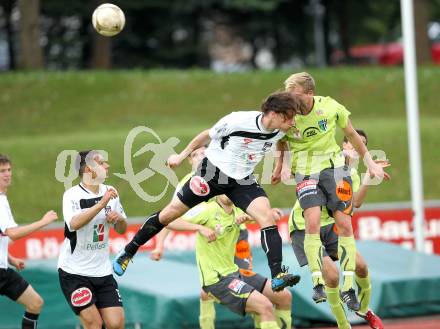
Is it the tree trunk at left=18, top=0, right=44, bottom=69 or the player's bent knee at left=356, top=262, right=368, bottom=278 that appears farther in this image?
the tree trunk at left=18, top=0, right=44, bottom=69

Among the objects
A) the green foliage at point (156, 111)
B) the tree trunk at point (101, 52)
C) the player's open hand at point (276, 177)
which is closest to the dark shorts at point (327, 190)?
the player's open hand at point (276, 177)

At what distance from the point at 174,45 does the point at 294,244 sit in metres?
24.6

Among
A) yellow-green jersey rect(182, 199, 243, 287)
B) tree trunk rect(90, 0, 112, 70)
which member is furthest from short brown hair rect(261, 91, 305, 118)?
tree trunk rect(90, 0, 112, 70)

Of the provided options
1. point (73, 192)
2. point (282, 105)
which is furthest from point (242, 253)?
point (282, 105)

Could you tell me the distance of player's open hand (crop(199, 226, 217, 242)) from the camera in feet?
34.9

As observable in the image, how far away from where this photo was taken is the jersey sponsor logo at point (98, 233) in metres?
10.4

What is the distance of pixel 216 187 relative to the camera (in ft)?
32.7

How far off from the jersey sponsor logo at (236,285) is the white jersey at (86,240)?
1.26 meters

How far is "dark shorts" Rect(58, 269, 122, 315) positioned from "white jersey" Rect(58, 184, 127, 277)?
0.06m

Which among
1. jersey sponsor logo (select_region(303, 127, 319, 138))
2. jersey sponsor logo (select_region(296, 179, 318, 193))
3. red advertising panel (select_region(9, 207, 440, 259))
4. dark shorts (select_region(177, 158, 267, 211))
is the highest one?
jersey sponsor logo (select_region(303, 127, 319, 138))

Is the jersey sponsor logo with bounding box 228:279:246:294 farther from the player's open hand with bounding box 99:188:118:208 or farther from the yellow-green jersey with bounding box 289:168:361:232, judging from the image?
the player's open hand with bounding box 99:188:118:208

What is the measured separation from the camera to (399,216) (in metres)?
17.1

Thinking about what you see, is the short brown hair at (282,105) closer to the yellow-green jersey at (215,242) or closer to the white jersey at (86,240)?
the yellow-green jersey at (215,242)

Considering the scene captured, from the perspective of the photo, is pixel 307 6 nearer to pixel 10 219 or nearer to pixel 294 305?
pixel 294 305
